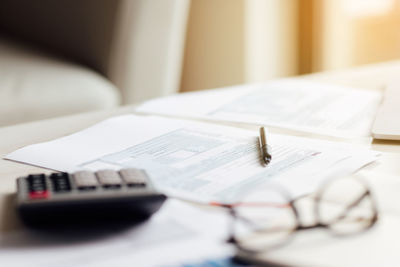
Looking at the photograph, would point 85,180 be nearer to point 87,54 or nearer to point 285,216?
point 285,216

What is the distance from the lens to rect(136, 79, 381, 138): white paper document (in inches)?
35.7

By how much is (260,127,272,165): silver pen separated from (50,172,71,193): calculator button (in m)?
0.24

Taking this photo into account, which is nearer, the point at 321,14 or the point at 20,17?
the point at 20,17

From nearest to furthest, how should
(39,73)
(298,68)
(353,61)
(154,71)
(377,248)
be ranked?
(377,248) < (39,73) < (154,71) < (353,61) < (298,68)

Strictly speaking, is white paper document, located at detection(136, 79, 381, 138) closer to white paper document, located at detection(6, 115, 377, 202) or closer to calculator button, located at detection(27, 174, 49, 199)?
white paper document, located at detection(6, 115, 377, 202)

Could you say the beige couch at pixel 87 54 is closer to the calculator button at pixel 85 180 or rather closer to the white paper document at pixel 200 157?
the white paper document at pixel 200 157

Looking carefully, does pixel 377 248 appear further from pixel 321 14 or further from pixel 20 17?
pixel 321 14

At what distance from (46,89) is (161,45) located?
1.39 feet

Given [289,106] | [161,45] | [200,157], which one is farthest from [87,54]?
[200,157]

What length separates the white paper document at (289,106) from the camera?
2.97 ft

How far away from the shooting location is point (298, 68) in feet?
8.27

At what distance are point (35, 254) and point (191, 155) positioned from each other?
0.28m

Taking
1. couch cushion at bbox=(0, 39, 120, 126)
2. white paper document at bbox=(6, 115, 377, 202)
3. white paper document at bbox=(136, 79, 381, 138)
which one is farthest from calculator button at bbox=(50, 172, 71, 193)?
couch cushion at bbox=(0, 39, 120, 126)

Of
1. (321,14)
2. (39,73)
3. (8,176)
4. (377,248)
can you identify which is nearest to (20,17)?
(39,73)
